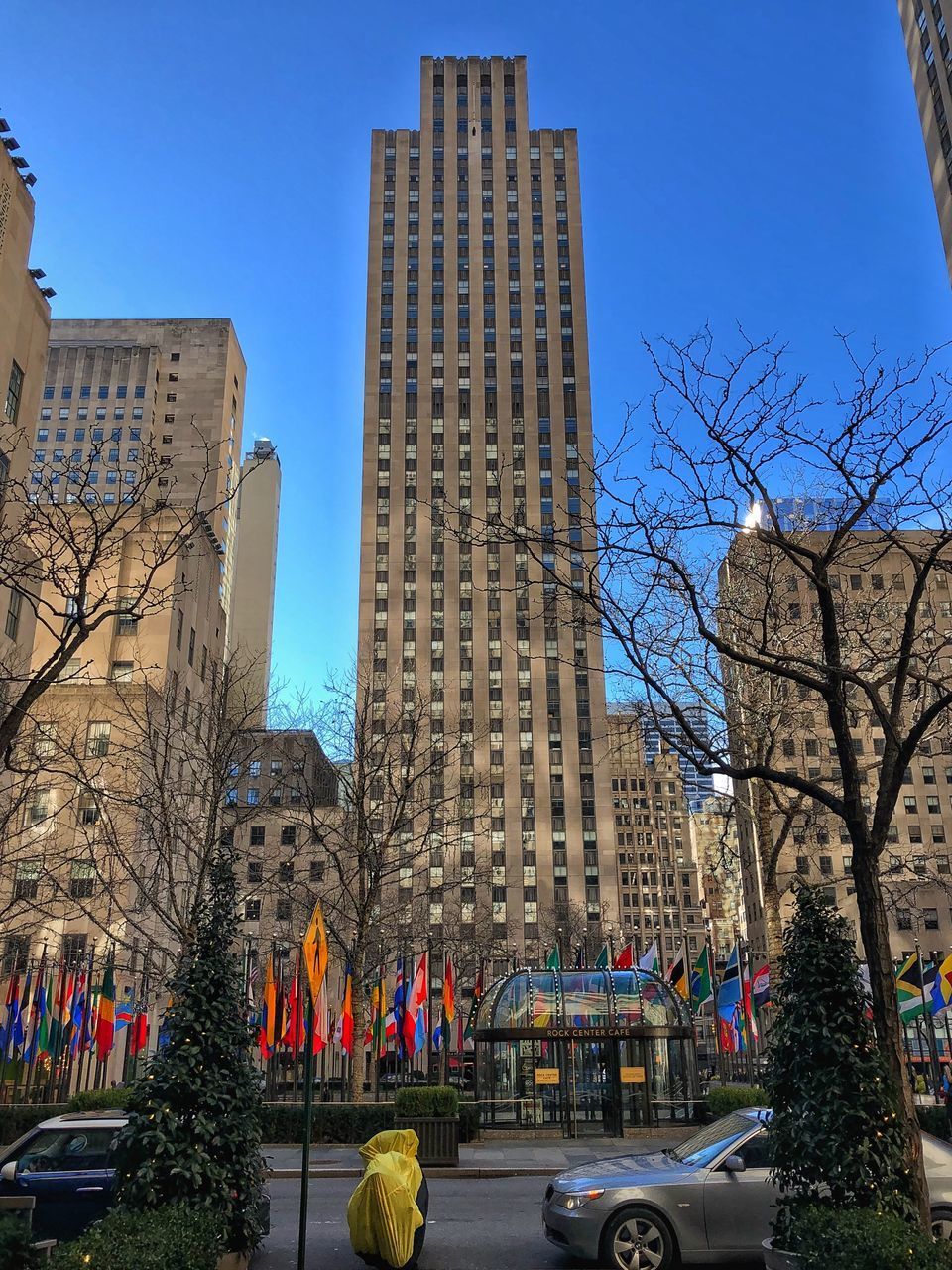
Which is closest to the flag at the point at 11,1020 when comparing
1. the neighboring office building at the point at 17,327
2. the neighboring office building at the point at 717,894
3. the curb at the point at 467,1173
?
the neighboring office building at the point at 17,327

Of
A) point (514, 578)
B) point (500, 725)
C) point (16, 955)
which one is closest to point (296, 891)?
point (16, 955)

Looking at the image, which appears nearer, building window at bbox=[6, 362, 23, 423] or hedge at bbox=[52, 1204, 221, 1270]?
hedge at bbox=[52, 1204, 221, 1270]

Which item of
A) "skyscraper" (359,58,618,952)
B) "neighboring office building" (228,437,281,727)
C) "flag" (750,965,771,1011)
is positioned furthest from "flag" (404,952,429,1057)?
"neighboring office building" (228,437,281,727)

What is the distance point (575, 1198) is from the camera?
34.6ft

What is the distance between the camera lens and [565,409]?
100875mm

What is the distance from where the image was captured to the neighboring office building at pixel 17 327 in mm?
32938

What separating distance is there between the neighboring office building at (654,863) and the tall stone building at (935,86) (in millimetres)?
83559

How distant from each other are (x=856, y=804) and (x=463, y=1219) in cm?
819

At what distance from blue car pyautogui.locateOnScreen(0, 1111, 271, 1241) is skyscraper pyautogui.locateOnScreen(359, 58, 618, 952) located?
230 feet

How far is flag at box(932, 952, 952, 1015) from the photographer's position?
25.2m

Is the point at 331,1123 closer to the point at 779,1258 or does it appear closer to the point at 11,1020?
the point at 11,1020

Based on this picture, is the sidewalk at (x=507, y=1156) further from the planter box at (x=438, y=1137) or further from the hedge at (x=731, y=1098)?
the hedge at (x=731, y=1098)

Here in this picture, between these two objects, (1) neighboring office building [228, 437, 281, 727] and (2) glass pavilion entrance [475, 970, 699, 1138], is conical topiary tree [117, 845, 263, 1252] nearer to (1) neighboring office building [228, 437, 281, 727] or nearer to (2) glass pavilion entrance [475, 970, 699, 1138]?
(2) glass pavilion entrance [475, 970, 699, 1138]

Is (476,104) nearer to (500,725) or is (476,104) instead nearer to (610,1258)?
(500,725)
